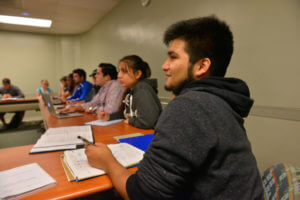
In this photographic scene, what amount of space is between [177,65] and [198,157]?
16.0 inches

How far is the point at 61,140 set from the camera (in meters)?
1.10

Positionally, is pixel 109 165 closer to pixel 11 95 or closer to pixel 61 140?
pixel 61 140

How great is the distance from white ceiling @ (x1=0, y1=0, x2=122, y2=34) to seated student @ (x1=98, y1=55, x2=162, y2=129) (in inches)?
112

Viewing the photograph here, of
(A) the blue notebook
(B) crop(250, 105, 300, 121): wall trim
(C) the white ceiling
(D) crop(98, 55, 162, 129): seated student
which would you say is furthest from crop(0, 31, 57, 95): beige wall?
(B) crop(250, 105, 300, 121): wall trim

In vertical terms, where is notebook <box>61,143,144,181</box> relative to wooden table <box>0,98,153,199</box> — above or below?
above

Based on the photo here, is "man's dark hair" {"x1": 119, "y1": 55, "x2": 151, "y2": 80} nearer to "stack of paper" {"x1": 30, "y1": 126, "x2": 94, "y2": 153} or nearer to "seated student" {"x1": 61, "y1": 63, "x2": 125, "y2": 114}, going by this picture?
"seated student" {"x1": 61, "y1": 63, "x2": 125, "y2": 114}

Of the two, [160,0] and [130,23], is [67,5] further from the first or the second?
[160,0]

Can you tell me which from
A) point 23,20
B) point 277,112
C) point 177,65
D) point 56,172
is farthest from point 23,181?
point 23,20

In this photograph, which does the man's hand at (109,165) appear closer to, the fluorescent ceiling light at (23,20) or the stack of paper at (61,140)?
the stack of paper at (61,140)

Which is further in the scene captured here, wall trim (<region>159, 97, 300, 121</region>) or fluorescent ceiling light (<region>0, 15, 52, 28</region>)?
fluorescent ceiling light (<region>0, 15, 52, 28</region>)

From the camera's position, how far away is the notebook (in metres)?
0.73

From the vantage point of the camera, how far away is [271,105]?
5.25 feet

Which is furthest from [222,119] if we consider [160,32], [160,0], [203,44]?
[160,0]

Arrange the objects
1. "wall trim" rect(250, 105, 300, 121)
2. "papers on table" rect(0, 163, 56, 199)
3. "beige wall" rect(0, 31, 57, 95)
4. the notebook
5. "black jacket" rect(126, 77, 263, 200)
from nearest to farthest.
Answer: "black jacket" rect(126, 77, 263, 200) → "papers on table" rect(0, 163, 56, 199) → the notebook → "wall trim" rect(250, 105, 300, 121) → "beige wall" rect(0, 31, 57, 95)
